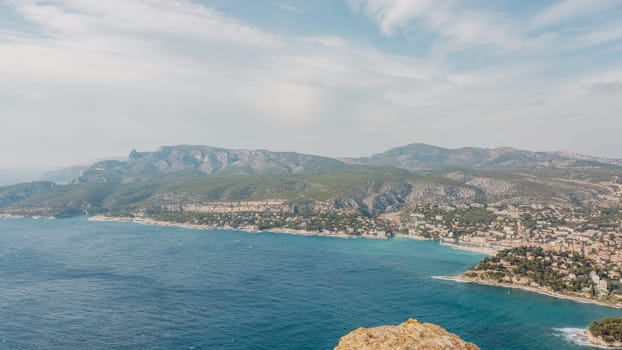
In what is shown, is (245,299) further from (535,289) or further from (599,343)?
(535,289)

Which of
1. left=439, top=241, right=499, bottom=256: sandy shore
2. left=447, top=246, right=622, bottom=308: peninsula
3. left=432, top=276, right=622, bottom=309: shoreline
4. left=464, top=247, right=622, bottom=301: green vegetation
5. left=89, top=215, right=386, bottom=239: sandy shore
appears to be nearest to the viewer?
left=432, top=276, right=622, bottom=309: shoreline

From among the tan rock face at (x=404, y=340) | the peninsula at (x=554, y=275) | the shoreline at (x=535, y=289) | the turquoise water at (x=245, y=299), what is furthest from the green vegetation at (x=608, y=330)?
the tan rock face at (x=404, y=340)

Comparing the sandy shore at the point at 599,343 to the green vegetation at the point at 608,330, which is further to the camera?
the green vegetation at the point at 608,330

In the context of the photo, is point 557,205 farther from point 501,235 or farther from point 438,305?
point 438,305

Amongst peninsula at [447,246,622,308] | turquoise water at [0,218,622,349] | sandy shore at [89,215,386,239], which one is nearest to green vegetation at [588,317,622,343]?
turquoise water at [0,218,622,349]

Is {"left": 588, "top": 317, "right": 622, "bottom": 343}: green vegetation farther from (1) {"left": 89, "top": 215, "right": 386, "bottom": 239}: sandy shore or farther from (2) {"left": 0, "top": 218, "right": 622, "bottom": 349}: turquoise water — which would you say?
(1) {"left": 89, "top": 215, "right": 386, "bottom": 239}: sandy shore

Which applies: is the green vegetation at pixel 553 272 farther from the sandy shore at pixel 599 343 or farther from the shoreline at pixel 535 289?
the sandy shore at pixel 599 343
